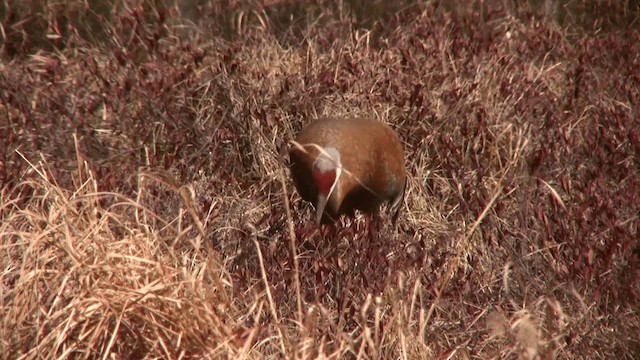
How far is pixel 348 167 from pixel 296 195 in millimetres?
637

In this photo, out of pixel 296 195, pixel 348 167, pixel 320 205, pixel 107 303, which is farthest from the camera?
pixel 296 195

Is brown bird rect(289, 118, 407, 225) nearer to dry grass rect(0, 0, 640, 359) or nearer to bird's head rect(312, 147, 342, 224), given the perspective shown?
bird's head rect(312, 147, 342, 224)

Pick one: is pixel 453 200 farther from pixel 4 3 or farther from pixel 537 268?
pixel 4 3

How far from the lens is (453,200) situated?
576cm

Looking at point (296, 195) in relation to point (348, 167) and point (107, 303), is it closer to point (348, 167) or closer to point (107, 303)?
point (348, 167)

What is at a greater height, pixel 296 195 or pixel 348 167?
pixel 348 167

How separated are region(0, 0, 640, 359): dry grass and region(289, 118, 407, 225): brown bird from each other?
0.16 metres

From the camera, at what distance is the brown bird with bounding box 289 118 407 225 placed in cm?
503

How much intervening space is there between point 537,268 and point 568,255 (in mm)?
184

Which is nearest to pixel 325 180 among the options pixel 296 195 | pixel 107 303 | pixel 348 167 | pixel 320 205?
pixel 320 205

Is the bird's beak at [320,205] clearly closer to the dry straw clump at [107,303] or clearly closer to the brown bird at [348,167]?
the brown bird at [348,167]

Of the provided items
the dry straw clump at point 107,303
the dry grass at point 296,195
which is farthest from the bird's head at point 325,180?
the dry straw clump at point 107,303

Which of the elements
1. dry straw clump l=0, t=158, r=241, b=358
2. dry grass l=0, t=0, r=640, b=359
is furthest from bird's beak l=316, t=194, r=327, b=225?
dry straw clump l=0, t=158, r=241, b=358

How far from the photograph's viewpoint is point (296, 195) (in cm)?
580
